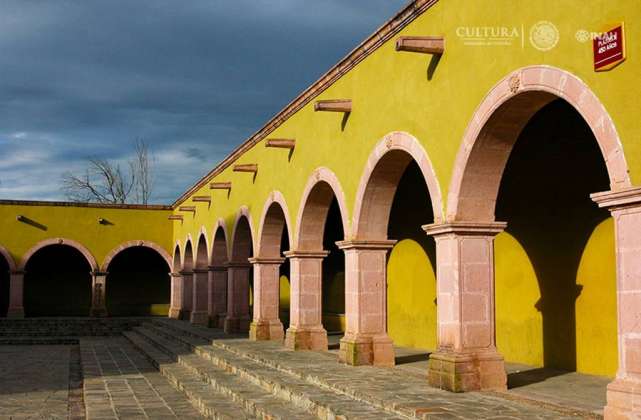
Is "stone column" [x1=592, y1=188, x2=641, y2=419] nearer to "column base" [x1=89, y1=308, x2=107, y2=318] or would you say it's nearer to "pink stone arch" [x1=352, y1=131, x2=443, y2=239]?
"pink stone arch" [x1=352, y1=131, x2=443, y2=239]

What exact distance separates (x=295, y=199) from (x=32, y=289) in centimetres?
1857

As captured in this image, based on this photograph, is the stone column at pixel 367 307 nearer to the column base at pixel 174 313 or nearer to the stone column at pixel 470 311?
the stone column at pixel 470 311

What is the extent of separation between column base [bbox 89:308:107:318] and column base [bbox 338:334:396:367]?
18.9 metres

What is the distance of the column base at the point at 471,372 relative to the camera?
815 centimetres

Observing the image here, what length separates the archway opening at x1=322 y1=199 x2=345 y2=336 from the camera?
20503 mm

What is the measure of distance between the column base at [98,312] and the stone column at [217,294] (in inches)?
334

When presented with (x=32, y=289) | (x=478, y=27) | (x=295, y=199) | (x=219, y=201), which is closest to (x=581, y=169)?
(x=478, y=27)

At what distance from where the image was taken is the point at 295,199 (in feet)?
47.2

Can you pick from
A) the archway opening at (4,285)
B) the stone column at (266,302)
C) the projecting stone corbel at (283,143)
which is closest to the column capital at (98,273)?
the archway opening at (4,285)

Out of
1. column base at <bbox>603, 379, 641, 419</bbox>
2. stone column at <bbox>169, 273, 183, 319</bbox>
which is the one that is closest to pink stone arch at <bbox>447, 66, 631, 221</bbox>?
column base at <bbox>603, 379, 641, 419</bbox>

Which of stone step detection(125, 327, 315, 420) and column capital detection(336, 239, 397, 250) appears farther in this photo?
column capital detection(336, 239, 397, 250)

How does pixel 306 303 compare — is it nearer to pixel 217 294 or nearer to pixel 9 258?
pixel 217 294

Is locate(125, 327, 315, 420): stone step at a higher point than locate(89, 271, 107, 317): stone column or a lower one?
lower

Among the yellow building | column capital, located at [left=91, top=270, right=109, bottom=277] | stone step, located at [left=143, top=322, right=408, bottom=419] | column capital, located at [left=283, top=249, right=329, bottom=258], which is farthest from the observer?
column capital, located at [left=91, top=270, right=109, bottom=277]
